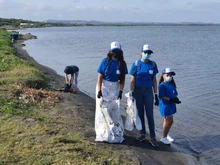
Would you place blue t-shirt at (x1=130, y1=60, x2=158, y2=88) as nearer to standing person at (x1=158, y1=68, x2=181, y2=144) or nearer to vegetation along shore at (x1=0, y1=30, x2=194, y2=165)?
standing person at (x1=158, y1=68, x2=181, y2=144)

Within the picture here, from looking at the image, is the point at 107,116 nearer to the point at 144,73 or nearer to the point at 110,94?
the point at 110,94

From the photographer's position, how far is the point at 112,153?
579 centimetres

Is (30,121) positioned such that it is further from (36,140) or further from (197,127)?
(197,127)

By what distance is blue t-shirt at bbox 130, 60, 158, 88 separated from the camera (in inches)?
254

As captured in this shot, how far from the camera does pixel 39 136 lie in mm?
6191

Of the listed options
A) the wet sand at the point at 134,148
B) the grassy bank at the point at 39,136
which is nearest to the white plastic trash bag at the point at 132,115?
the wet sand at the point at 134,148

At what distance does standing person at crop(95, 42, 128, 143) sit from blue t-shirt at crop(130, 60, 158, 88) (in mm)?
264

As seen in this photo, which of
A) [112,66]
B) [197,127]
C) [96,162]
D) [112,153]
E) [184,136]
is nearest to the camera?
[96,162]

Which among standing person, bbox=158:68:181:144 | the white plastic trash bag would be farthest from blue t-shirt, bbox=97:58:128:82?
standing person, bbox=158:68:181:144

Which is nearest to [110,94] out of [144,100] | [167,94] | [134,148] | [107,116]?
[107,116]

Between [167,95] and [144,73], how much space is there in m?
0.84

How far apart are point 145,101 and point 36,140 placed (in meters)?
2.38

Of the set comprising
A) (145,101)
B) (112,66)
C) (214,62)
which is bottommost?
(214,62)

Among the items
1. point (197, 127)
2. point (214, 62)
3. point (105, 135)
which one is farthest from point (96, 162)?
point (214, 62)
